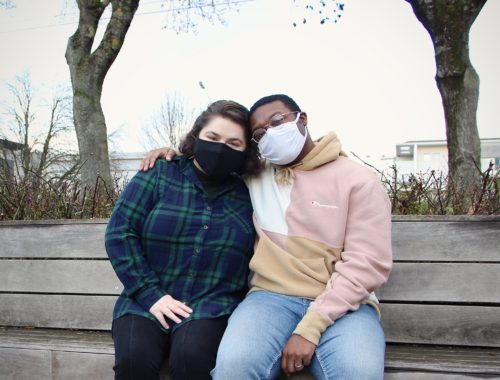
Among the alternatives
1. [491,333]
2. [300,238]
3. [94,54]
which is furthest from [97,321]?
[94,54]

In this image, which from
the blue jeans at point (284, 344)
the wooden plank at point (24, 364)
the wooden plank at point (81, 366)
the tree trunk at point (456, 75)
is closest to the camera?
the blue jeans at point (284, 344)

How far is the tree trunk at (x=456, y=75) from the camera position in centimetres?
429

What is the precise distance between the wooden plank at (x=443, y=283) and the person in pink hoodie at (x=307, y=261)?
293 mm

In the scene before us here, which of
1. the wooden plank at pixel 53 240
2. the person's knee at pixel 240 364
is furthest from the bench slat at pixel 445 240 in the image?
the person's knee at pixel 240 364

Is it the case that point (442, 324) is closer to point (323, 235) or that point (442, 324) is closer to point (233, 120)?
point (323, 235)

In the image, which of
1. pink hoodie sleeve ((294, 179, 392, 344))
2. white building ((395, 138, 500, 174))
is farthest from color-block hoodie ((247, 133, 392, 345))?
white building ((395, 138, 500, 174))

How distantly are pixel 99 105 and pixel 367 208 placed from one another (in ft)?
13.9

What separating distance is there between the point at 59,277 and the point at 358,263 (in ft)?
5.67

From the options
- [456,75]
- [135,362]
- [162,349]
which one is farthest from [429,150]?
[135,362]

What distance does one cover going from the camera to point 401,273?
2.34 metres

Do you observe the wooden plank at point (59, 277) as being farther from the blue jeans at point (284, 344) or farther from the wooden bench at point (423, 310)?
the blue jeans at point (284, 344)

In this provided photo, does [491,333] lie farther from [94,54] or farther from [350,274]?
[94,54]

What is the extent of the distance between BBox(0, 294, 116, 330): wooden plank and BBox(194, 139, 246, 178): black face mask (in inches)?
39.1

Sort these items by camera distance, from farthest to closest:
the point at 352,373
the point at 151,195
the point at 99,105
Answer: the point at 99,105 < the point at 151,195 < the point at 352,373
